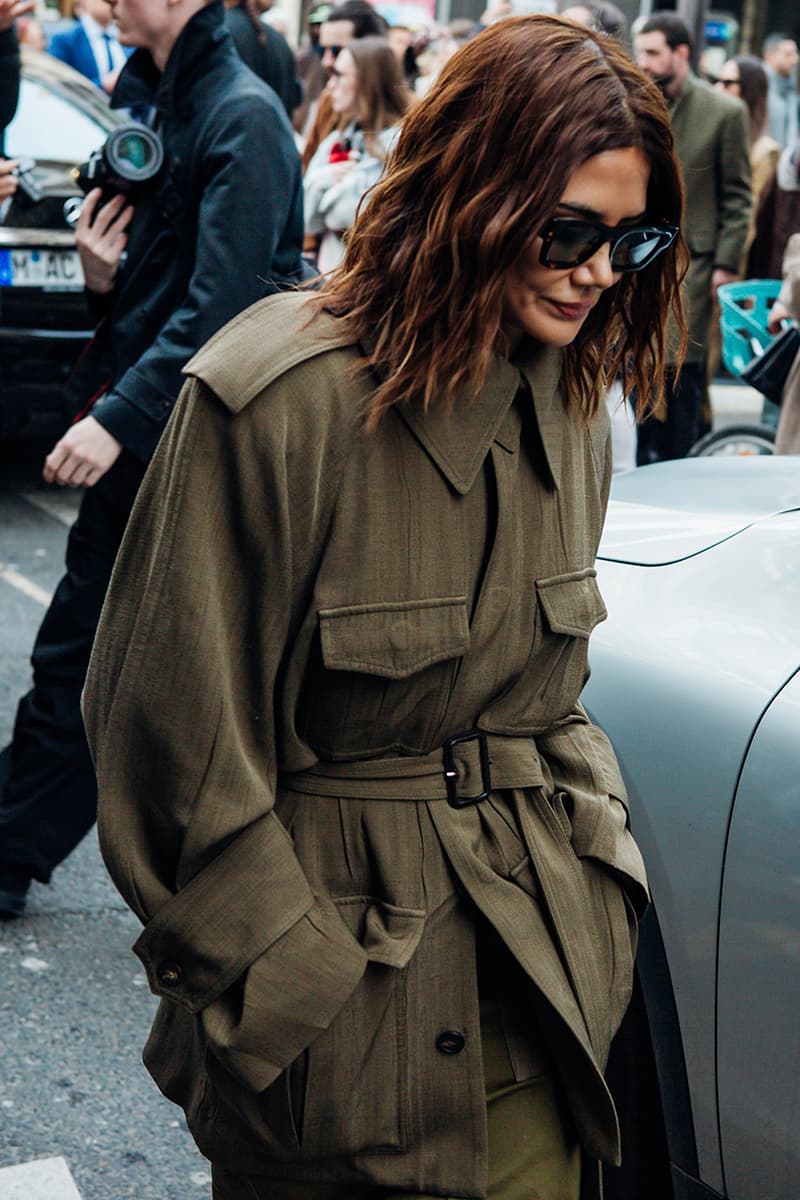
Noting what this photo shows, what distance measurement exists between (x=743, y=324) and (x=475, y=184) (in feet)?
17.2

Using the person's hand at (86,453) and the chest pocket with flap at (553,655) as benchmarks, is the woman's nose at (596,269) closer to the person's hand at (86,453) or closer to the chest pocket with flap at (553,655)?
the chest pocket with flap at (553,655)

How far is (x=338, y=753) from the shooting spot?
162cm

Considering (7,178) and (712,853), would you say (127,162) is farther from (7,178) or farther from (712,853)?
(712,853)

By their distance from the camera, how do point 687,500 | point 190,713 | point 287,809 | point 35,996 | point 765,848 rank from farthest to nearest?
point 35,996 < point 687,500 < point 765,848 < point 287,809 < point 190,713

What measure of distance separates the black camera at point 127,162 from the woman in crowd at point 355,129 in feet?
11.0

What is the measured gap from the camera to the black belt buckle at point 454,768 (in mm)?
1661

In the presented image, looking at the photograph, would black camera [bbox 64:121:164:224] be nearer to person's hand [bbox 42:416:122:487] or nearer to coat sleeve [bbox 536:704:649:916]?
person's hand [bbox 42:416:122:487]

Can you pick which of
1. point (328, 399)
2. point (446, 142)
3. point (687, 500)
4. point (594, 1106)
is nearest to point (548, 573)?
point (328, 399)

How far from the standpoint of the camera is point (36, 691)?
3.56 metres

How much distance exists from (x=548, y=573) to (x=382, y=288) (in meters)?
0.34

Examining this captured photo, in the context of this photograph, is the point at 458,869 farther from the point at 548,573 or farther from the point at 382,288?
the point at 382,288

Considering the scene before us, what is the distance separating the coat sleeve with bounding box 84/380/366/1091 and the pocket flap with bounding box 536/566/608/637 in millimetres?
268

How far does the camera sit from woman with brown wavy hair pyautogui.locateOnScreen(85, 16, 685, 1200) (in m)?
1.54

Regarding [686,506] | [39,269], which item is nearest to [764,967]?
[686,506]
